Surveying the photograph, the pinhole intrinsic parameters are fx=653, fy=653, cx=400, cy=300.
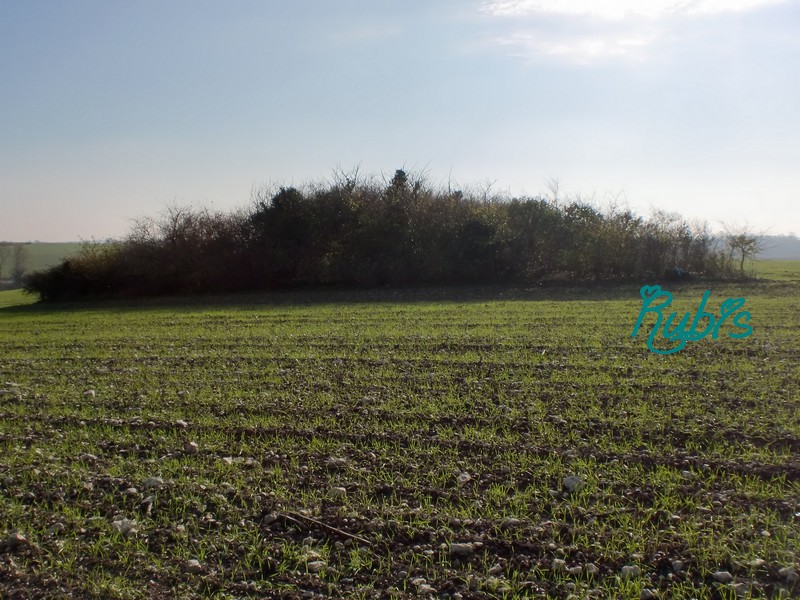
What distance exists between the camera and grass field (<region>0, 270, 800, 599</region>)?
12.5ft

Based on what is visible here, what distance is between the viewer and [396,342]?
39.5 ft

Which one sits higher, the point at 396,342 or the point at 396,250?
the point at 396,250

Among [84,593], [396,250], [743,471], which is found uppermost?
[396,250]

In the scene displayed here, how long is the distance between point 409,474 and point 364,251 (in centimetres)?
2168

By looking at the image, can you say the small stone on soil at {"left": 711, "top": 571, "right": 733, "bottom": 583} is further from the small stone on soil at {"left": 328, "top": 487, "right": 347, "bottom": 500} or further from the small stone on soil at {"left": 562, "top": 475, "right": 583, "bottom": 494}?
the small stone on soil at {"left": 328, "top": 487, "right": 347, "bottom": 500}

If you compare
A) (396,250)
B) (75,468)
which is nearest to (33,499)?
(75,468)

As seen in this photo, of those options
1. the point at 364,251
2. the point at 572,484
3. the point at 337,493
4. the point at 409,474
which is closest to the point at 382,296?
the point at 364,251

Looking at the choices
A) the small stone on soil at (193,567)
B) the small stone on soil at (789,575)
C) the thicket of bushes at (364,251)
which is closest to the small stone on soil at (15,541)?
the small stone on soil at (193,567)

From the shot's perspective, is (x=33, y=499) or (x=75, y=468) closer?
(x=33, y=499)

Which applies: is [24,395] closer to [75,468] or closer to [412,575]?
[75,468]

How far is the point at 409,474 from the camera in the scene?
5250 millimetres

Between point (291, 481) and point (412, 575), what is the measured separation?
1.69m

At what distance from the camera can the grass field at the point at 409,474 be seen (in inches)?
151

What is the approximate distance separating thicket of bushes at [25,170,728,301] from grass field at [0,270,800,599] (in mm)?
15572
